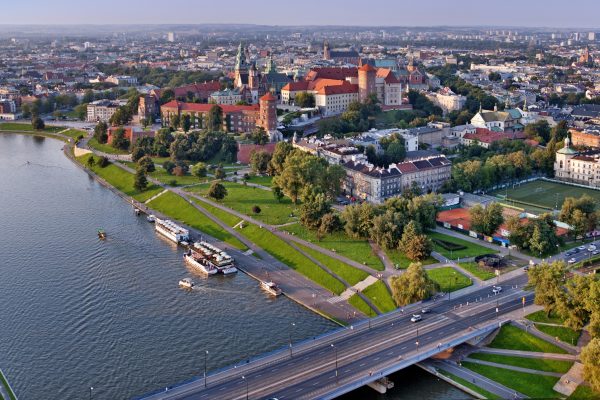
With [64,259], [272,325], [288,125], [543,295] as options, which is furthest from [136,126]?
[543,295]

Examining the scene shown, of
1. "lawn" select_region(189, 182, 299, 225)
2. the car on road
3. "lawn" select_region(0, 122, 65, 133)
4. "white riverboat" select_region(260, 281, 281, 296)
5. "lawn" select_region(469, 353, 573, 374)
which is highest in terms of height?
"lawn" select_region(0, 122, 65, 133)

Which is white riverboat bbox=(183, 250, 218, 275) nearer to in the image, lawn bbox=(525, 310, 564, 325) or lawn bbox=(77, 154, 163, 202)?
lawn bbox=(77, 154, 163, 202)

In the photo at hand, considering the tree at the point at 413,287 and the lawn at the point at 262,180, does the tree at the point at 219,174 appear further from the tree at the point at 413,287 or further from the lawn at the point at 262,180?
the tree at the point at 413,287

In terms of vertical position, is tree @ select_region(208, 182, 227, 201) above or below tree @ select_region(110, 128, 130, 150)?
below

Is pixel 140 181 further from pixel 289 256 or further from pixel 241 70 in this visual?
pixel 241 70

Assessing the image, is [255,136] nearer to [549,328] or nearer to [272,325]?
[272,325]

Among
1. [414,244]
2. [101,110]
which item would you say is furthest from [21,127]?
[414,244]

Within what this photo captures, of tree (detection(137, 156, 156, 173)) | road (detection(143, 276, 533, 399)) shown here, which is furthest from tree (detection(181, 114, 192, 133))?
road (detection(143, 276, 533, 399))
